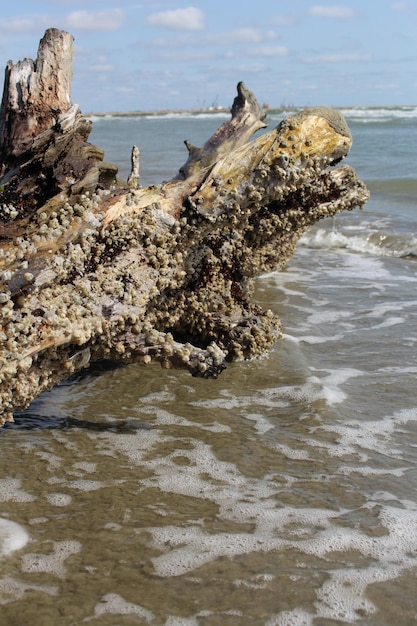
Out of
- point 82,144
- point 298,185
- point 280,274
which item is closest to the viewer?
point 82,144

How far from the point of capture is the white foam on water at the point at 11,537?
3018mm

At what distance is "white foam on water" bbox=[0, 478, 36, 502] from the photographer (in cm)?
344

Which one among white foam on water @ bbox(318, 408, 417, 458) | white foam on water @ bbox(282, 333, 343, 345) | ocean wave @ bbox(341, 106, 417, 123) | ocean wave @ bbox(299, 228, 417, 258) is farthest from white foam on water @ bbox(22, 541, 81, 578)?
ocean wave @ bbox(341, 106, 417, 123)

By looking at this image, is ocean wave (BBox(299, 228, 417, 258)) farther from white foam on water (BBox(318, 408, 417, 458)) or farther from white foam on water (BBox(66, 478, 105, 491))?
white foam on water (BBox(66, 478, 105, 491))

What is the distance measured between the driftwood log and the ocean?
0.45 meters

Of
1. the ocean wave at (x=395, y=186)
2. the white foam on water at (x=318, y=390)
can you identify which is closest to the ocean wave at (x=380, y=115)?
the ocean wave at (x=395, y=186)

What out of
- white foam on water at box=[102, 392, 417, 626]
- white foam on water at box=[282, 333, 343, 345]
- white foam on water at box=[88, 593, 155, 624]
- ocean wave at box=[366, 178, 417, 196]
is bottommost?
white foam on water at box=[88, 593, 155, 624]

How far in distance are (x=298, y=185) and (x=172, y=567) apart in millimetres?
2988

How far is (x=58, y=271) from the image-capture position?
386 centimetres

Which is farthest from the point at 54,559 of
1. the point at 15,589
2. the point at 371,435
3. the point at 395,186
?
the point at 395,186

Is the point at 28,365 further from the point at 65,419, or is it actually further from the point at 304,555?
the point at 304,555

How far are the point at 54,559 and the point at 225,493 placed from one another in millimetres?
985

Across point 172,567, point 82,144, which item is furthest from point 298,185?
point 172,567

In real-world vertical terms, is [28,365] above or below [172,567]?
above
